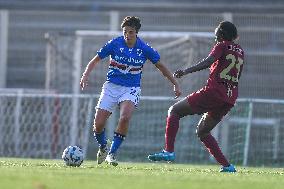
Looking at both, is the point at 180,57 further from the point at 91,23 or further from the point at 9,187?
the point at 9,187

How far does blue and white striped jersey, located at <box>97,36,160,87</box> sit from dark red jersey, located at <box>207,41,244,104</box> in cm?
111

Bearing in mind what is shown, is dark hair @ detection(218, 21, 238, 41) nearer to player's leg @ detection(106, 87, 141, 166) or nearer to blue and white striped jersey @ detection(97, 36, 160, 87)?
blue and white striped jersey @ detection(97, 36, 160, 87)

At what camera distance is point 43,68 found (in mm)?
20547

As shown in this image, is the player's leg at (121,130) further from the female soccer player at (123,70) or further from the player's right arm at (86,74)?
the player's right arm at (86,74)

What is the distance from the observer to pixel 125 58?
12875 mm

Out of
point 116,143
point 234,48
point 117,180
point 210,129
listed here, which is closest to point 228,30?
point 234,48

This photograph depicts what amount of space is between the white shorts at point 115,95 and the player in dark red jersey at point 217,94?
0.74m

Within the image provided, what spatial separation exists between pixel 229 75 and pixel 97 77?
757cm

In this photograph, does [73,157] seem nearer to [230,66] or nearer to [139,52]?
[139,52]

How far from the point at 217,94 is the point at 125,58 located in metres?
1.38

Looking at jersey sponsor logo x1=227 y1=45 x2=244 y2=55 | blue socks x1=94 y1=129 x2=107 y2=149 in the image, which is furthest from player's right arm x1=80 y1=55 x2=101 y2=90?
jersey sponsor logo x1=227 y1=45 x2=244 y2=55

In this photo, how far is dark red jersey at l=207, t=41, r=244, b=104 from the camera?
1207 cm

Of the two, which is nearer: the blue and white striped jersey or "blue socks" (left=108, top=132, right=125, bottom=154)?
"blue socks" (left=108, top=132, right=125, bottom=154)

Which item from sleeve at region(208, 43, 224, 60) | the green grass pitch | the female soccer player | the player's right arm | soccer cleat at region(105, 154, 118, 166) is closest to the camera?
the green grass pitch
